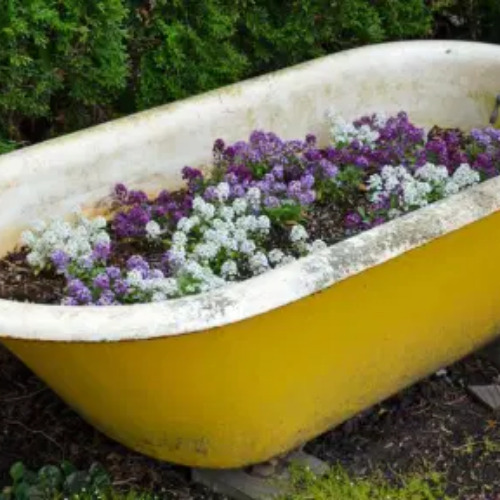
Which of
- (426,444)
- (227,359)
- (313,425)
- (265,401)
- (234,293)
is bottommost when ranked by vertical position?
(426,444)

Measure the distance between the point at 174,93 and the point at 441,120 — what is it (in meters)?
Result: 0.83

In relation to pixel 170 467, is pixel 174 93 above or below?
above

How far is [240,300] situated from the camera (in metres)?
2.20

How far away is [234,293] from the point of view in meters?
2.21

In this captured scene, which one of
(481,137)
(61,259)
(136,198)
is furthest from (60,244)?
(481,137)

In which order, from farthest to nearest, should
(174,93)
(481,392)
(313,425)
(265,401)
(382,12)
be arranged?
(382,12)
(174,93)
(481,392)
(313,425)
(265,401)

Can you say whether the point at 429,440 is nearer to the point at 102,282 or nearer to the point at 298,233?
the point at 298,233

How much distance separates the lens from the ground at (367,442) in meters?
2.91

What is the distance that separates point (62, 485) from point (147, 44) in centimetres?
131

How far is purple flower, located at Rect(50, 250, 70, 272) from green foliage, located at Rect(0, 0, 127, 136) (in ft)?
1.80

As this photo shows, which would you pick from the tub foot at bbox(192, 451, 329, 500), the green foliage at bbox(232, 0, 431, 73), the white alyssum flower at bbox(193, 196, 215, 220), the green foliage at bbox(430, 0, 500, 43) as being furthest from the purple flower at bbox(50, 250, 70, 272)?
the green foliage at bbox(430, 0, 500, 43)

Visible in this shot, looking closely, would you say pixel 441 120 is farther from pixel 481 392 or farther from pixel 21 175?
pixel 21 175

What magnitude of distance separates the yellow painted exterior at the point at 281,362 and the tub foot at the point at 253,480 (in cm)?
16

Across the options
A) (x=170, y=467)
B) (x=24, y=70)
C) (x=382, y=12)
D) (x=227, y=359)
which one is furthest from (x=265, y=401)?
(x=382, y=12)
